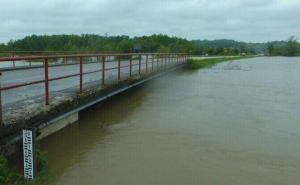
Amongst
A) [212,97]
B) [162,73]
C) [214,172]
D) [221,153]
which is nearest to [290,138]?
[221,153]

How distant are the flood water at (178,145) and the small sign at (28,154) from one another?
79 centimetres

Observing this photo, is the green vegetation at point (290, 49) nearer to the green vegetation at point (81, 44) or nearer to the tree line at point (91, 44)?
the tree line at point (91, 44)

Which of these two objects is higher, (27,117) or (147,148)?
(27,117)

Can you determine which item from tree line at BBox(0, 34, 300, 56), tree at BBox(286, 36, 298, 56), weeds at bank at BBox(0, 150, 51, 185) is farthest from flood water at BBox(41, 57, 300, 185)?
tree at BBox(286, 36, 298, 56)

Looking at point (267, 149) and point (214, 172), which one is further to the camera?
point (267, 149)

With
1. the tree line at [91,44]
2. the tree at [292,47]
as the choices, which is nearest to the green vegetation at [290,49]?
the tree at [292,47]

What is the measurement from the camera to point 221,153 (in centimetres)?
883

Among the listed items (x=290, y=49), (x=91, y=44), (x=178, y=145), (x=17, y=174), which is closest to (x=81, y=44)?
(x=91, y=44)

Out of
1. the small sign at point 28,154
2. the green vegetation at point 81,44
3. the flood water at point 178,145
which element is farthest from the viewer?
the green vegetation at point 81,44

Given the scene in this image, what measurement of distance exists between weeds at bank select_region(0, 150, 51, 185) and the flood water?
0.97ft

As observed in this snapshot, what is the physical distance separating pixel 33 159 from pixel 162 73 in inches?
787

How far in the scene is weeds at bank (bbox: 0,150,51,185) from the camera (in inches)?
228

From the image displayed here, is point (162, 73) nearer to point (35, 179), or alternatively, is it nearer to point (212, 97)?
point (212, 97)

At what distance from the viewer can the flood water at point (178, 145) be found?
288 inches
